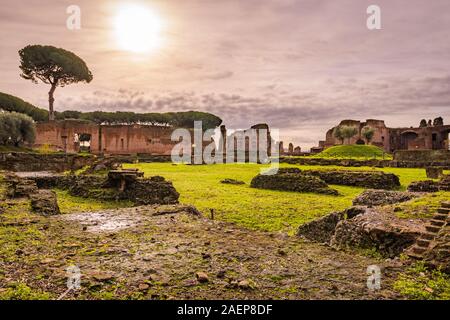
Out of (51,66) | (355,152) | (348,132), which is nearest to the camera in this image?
(355,152)

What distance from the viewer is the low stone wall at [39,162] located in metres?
18.6

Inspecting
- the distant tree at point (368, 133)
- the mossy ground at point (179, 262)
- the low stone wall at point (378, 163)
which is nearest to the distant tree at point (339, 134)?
the distant tree at point (368, 133)

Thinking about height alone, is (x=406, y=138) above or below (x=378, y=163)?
above

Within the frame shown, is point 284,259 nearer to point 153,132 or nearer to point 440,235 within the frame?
point 440,235

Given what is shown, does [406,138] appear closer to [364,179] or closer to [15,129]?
[364,179]

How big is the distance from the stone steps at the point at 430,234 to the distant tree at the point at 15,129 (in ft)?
101

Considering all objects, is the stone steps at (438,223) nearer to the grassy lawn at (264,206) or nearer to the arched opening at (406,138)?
the grassy lawn at (264,206)

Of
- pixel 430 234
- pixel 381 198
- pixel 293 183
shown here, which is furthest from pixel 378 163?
pixel 430 234

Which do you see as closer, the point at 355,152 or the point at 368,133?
the point at 355,152

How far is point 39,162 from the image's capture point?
1984cm

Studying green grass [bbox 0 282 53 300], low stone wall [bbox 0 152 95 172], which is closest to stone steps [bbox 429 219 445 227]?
green grass [bbox 0 282 53 300]

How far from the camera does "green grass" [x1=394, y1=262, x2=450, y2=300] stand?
117 inches

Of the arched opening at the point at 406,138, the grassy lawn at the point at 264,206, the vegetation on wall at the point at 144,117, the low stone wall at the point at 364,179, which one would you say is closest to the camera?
the grassy lawn at the point at 264,206

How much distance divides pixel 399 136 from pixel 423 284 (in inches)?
2579
